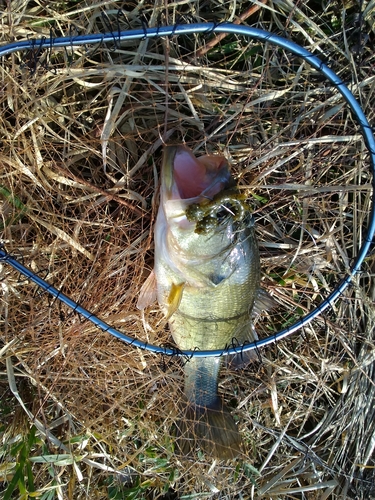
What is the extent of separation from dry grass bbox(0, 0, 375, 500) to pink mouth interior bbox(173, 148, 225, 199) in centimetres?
32

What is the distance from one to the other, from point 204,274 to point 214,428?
37.8 inches

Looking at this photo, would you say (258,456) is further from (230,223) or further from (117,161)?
(117,161)

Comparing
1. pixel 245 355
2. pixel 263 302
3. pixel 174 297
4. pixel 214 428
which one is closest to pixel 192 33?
pixel 174 297

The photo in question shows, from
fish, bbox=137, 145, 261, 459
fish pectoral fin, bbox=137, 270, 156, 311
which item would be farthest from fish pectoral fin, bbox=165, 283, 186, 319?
fish pectoral fin, bbox=137, 270, 156, 311

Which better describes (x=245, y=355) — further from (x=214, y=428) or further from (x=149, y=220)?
(x=149, y=220)

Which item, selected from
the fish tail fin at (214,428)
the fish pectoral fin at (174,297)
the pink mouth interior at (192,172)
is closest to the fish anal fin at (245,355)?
the fish tail fin at (214,428)

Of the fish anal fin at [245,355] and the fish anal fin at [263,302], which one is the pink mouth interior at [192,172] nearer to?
the fish anal fin at [263,302]

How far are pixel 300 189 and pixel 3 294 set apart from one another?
1.64 meters

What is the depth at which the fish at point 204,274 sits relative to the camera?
5.56ft

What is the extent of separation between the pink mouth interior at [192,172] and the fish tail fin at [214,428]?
47.1 inches

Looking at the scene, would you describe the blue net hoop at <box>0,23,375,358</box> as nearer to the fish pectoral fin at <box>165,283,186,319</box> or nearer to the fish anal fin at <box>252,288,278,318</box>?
the fish anal fin at <box>252,288,278,318</box>

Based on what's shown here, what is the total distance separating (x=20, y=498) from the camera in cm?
209

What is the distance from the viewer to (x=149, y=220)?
2.06 meters

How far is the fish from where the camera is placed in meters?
1.69
